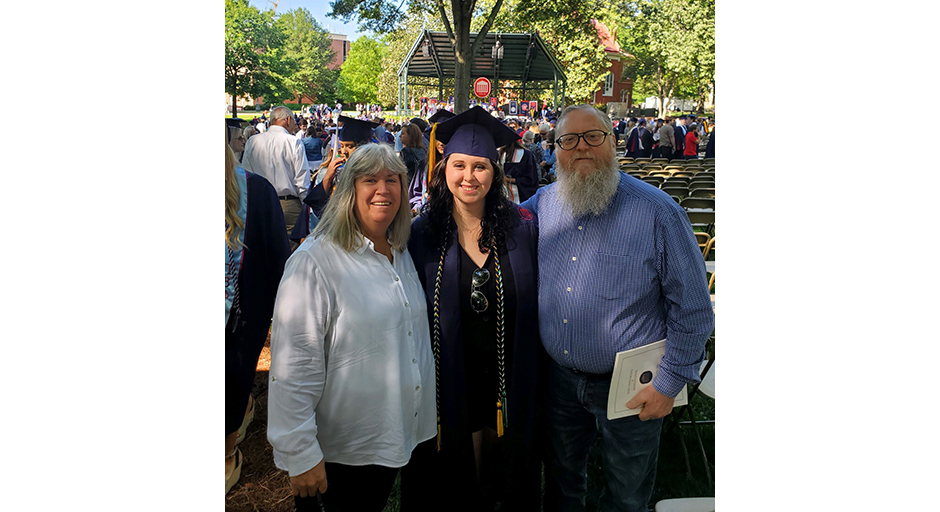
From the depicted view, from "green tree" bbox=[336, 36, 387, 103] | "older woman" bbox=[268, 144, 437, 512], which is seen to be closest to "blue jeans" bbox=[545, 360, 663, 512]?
"older woman" bbox=[268, 144, 437, 512]

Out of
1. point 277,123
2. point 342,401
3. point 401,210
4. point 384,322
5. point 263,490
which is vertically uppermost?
point 277,123

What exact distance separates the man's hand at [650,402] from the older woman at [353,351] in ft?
2.43

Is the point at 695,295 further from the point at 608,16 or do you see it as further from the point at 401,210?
the point at 608,16

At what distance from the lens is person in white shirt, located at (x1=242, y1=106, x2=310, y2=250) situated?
19.4ft

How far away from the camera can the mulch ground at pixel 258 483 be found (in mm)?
2885

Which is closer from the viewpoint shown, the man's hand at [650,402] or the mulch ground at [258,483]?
the man's hand at [650,402]

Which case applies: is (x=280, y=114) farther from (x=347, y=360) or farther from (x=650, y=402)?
(x=650, y=402)

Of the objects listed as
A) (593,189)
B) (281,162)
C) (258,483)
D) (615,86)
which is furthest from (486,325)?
(615,86)

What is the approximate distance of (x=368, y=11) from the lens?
40.3ft

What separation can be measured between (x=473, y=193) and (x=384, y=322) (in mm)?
613

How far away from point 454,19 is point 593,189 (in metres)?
10.2

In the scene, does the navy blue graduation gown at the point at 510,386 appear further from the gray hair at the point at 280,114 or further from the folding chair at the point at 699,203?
the folding chair at the point at 699,203

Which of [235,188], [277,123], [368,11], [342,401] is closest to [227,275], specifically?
[235,188]

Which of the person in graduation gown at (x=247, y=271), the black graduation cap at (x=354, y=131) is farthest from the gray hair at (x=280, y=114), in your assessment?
the person in graduation gown at (x=247, y=271)
